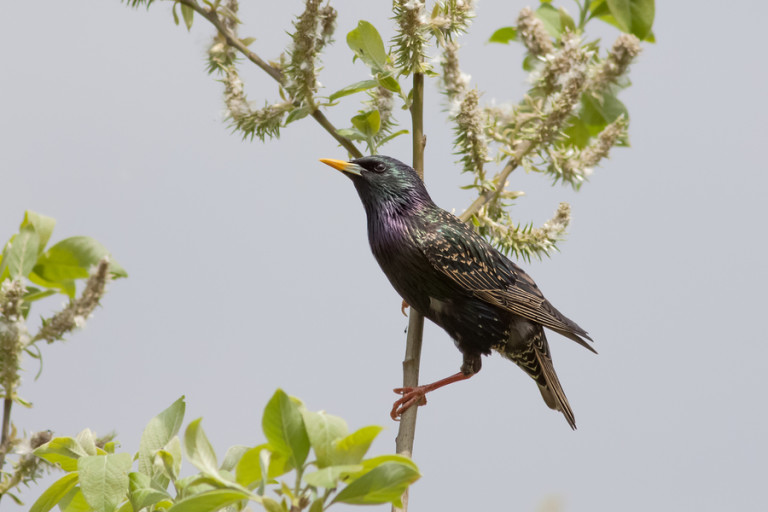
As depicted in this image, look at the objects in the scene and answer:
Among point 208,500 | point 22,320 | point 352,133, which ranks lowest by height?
point 208,500

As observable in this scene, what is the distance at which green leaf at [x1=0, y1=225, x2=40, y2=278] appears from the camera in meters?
2.09

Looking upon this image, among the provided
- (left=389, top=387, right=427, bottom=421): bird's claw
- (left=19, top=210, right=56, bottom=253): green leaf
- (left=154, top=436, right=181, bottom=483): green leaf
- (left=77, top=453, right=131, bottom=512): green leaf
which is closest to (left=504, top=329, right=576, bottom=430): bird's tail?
(left=389, top=387, right=427, bottom=421): bird's claw

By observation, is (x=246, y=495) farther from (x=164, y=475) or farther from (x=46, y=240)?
(x=46, y=240)

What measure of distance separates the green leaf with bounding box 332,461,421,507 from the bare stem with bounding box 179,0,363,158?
49.8 inches

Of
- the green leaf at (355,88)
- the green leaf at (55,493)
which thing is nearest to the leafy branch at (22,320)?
the green leaf at (55,493)

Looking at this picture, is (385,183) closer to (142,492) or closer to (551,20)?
(551,20)

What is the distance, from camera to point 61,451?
158 centimetres

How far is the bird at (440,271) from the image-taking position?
2709mm

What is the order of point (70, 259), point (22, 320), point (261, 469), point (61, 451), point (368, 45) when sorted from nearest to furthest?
point (261, 469)
point (61, 451)
point (22, 320)
point (368, 45)
point (70, 259)

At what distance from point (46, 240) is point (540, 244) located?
54.3 inches

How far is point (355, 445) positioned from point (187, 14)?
65.6 inches

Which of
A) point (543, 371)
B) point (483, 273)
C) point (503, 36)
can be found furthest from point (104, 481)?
point (503, 36)

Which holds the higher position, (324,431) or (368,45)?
(368,45)

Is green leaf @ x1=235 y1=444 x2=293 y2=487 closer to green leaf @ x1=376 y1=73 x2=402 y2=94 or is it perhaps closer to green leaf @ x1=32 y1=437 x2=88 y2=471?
green leaf @ x1=32 y1=437 x2=88 y2=471
